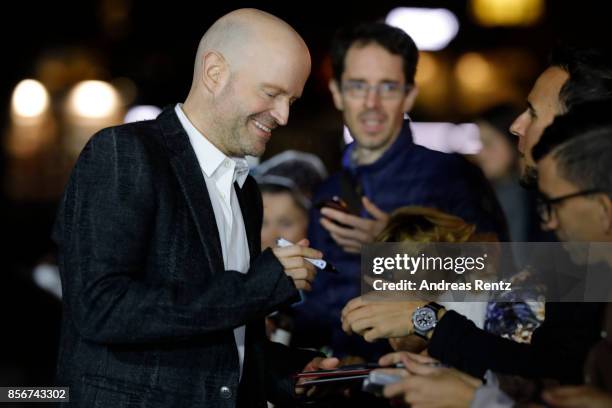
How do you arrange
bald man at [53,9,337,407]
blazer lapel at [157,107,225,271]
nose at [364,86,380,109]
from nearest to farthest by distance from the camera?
1. bald man at [53,9,337,407]
2. blazer lapel at [157,107,225,271]
3. nose at [364,86,380,109]

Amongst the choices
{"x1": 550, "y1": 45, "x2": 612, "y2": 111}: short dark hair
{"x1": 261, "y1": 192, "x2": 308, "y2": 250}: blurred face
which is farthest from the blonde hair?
{"x1": 261, "y1": 192, "x2": 308, "y2": 250}: blurred face

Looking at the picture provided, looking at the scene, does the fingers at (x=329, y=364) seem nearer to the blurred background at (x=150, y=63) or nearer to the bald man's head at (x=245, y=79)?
the bald man's head at (x=245, y=79)

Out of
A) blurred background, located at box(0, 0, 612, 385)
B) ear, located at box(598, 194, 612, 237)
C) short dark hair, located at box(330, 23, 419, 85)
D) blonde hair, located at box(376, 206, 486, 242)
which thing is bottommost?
ear, located at box(598, 194, 612, 237)

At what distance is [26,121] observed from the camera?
1563 centimetres

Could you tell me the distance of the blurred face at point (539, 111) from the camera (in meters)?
2.71

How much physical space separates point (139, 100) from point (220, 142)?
12.4 meters

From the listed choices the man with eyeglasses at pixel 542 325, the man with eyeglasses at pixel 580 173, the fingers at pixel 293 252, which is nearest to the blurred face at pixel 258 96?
the fingers at pixel 293 252

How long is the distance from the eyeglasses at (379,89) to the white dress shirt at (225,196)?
4.70ft

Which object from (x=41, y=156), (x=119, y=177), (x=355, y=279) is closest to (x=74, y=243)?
(x=119, y=177)

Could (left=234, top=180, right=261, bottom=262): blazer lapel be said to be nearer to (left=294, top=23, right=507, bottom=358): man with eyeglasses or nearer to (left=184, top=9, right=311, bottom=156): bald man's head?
(left=184, top=9, right=311, bottom=156): bald man's head

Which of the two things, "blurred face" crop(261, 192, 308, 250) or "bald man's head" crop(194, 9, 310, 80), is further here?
"blurred face" crop(261, 192, 308, 250)

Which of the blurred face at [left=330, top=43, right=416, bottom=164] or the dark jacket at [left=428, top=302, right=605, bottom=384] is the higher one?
the blurred face at [left=330, top=43, right=416, bottom=164]

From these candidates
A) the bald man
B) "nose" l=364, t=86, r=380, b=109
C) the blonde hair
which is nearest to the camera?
the bald man

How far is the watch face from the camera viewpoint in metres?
2.66
